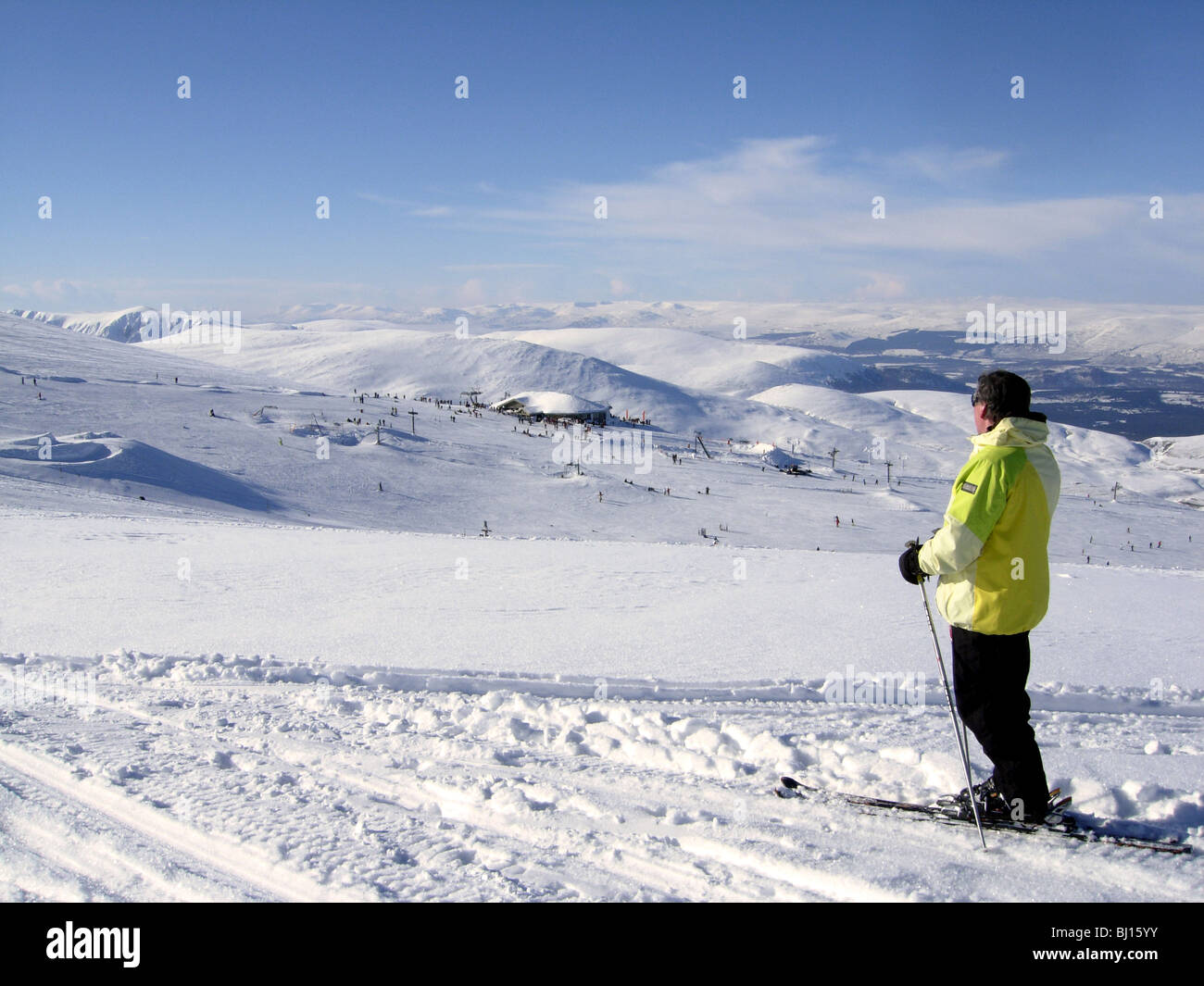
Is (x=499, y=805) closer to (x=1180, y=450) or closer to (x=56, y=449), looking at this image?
(x=56, y=449)

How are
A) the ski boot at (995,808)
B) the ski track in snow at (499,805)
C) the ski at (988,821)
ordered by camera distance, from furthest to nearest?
the ski boot at (995,808) → the ski at (988,821) → the ski track in snow at (499,805)

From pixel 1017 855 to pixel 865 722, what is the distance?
5.69ft

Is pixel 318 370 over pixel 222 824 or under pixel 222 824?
over

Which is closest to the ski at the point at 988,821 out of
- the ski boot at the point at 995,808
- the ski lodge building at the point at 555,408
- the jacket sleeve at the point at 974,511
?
the ski boot at the point at 995,808

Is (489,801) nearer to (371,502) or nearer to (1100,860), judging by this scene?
(1100,860)

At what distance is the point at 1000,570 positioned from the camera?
133 inches

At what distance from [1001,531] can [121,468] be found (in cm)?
2597

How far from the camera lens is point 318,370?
91.4 m

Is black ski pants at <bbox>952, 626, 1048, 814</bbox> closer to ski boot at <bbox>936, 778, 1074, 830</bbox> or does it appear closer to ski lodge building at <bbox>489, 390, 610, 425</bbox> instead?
ski boot at <bbox>936, 778, 1074, 830</bbox>

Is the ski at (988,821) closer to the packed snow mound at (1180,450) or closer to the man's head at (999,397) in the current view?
the man's head at (999,397)

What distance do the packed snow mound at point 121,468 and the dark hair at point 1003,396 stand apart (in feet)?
75.5

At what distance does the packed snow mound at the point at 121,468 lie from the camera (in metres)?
22.3
